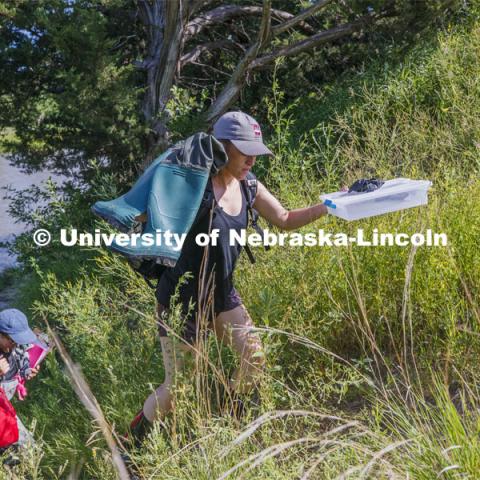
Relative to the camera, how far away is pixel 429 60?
24.7ft

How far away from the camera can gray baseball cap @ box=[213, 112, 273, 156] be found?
3305 mm

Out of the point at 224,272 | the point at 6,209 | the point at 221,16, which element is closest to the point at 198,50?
the point at 221,16

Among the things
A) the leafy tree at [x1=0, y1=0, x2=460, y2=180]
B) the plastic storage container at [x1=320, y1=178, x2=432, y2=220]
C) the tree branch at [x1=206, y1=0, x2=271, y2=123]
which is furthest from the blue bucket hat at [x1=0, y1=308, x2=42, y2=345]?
the tree branch at [x1=206, y1=0, x2=271, y2=123]

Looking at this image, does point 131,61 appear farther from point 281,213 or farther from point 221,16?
point 281,213

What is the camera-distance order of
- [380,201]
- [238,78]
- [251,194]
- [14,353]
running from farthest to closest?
1. [238,78]
2. [14,353]
3. [251,194]
4. [380,201]

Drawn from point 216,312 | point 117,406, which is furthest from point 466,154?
point 117,406

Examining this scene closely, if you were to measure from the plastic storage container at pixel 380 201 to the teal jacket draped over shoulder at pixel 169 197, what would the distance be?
1.84 ft

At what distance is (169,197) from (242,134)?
1.47ft

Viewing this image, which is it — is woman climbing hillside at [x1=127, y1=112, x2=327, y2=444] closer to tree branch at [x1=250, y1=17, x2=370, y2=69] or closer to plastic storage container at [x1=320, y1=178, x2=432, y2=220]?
plastic storage container at [x1=320, y1=178, x2=432, y2=220]

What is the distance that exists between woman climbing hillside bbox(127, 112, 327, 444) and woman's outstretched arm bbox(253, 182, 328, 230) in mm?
150

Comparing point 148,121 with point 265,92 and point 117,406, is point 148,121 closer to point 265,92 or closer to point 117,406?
point 265,92

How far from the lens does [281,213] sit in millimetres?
3682

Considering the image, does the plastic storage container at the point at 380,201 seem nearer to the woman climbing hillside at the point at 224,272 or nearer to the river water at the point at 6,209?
the woman climbing hillside at the point at 224,272

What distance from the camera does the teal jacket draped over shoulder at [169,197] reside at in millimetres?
3123
